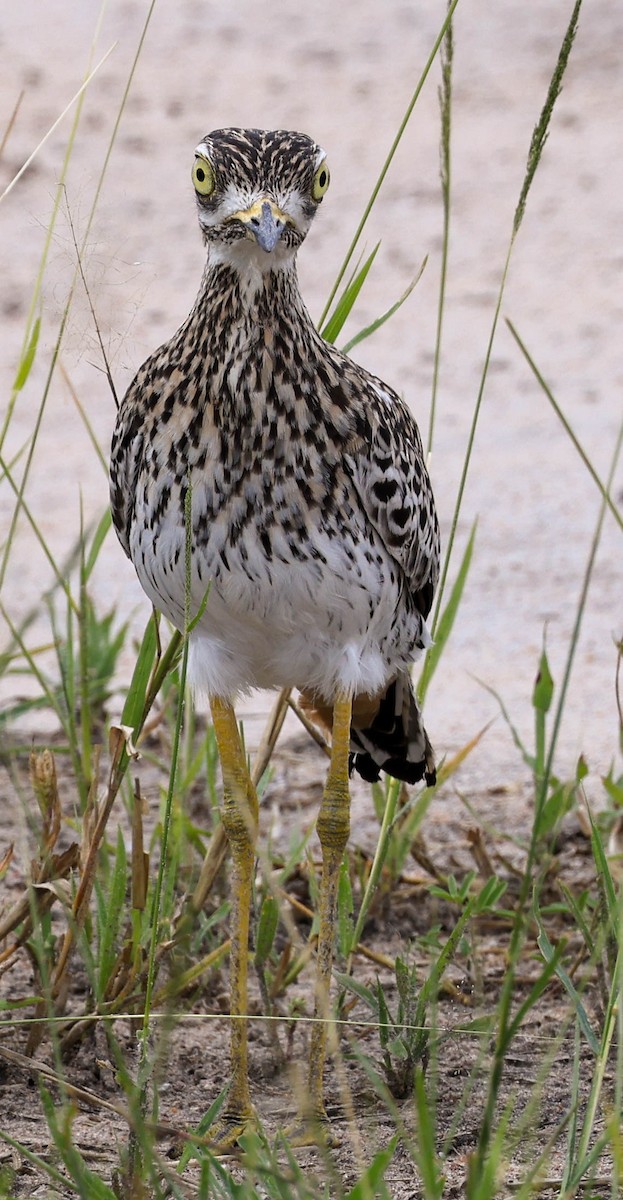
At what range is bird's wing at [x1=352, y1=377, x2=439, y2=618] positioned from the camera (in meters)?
3.03

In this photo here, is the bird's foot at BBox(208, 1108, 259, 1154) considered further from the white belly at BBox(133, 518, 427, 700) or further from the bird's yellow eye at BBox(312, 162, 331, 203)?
the bird's yellow eye at BBox(312, 162, 331, 203)

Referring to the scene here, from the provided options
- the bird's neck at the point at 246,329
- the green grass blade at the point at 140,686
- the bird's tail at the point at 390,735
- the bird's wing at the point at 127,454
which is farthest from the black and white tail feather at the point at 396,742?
the bird's neck at the point at 246,329

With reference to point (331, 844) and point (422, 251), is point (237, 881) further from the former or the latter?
point (422, 251)

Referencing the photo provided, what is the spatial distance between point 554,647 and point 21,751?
1.79 meters

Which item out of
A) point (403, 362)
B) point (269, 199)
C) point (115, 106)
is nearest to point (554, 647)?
point (403, 362)

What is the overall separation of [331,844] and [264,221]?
1193 millimetres

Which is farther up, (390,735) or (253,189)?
(253,189)

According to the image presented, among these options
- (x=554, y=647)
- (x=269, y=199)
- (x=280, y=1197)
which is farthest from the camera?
(x=554, y=647)

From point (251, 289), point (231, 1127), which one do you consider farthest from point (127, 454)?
point (231, 1127)

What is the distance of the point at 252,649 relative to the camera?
3143mm

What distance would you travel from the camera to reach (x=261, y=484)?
2877 mm

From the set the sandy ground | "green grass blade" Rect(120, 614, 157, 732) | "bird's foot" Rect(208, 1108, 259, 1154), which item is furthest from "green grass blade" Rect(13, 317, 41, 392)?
"bird's foot" Rect(208, 1108, 259, 1154)

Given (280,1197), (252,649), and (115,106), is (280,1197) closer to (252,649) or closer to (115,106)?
(252,649)

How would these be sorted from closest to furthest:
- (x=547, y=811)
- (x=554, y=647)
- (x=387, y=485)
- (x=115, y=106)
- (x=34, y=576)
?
(x=387, y=485)
(x=547, y=811)
(x=554, y=647)
(x=34, y=576)
(x=115, y=106)
